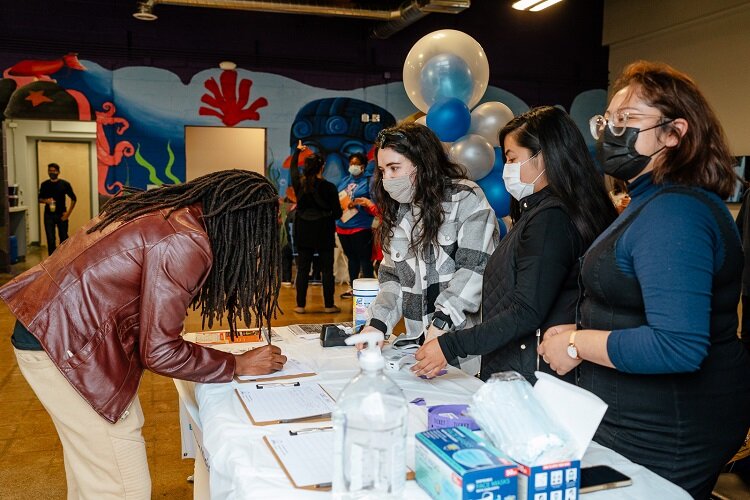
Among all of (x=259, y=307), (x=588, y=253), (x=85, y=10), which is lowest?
(x=259, y=307)

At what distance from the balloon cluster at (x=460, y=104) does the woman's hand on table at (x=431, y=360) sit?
9.37ft

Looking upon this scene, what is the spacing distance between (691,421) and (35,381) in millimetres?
1440

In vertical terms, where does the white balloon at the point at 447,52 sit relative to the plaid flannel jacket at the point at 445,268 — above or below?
above

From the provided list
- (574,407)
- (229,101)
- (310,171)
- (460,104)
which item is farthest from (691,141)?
(229,101)

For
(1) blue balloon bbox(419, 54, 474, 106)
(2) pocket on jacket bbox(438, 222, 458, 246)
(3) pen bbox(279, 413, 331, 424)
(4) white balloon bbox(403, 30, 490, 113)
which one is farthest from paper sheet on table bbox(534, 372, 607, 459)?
(4) white balloon bbox(403, 30, 490, 113)

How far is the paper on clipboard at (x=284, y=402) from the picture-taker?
4.63ft

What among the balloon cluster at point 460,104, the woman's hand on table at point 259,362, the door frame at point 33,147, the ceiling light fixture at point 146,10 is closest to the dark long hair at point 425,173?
the woman's hand on table at point 259,362

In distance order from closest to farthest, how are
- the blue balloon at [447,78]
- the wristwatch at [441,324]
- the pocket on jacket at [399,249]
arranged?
the wristwatch at [441,324]
the pocket on jacket at [399,249]
the blue balloon at [447,78]

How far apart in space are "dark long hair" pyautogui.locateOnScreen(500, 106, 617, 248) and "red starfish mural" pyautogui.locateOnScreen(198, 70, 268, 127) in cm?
775

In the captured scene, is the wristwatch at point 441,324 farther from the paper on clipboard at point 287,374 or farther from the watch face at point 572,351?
the watch face at point 572,351

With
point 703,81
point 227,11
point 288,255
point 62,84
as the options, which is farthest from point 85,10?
point 703,81

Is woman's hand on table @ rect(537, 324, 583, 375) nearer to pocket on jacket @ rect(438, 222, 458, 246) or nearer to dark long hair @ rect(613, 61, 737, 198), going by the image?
dark long hair @ rect(613, 61, 737, 198)

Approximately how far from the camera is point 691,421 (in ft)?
4.10

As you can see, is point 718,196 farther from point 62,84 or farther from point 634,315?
point 62,84
